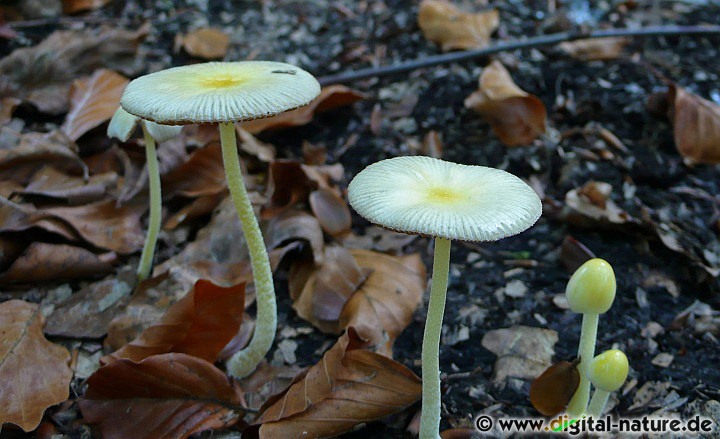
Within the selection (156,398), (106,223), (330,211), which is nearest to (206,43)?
(106,223)

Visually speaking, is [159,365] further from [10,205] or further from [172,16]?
[172,16]

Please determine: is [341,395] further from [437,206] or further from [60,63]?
[60,63]

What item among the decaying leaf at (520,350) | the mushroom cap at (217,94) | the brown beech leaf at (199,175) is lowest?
the decaying leaf at (520,350)

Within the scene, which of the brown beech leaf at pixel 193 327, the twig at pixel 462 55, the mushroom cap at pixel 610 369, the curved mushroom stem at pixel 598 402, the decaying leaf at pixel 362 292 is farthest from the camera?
the twig at pixel 462 55

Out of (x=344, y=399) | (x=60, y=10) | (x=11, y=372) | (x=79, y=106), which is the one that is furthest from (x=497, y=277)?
(x=60, y=10)

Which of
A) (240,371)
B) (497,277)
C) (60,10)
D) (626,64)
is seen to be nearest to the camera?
(240,371)

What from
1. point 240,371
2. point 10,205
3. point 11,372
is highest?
point 10,205

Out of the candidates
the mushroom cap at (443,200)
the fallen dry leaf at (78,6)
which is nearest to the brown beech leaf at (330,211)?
the mushroom cap at (443,200)

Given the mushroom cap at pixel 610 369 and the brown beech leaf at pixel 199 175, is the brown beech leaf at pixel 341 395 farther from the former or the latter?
the brown beech leaf at pixel 199 175
